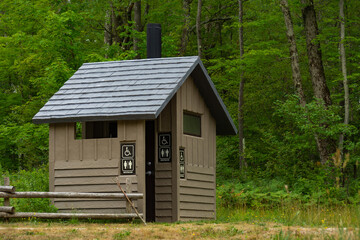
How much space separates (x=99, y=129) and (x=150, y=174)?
5.83ft

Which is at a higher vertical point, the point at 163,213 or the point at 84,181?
the point at 84,181

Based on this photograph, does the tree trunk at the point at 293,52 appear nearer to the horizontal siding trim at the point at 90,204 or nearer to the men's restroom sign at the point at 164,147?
the men's restroom sign at the point at 164,147

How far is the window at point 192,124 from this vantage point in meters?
16.2

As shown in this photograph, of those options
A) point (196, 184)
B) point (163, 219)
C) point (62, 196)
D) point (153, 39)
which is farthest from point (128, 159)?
point (153, 39)

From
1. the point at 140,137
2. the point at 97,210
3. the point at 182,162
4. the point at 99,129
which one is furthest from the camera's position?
the point at 99,129

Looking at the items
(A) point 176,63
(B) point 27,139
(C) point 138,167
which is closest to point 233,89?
(B) point 27,139

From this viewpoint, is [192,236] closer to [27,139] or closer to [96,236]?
[96,236]

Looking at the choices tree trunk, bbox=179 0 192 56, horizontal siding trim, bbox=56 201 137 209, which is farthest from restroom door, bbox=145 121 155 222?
tree trunk, bbox=179 0 192 56

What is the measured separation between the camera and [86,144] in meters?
15.1

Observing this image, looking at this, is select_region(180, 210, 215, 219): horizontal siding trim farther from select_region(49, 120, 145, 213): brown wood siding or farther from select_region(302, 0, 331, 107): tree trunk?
select_region(302, 0, 331, 107): tree trunk

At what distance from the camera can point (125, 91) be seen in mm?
15500

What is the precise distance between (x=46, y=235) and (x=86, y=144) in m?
3.85

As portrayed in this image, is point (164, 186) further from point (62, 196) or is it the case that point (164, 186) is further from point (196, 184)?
point (62, 196)

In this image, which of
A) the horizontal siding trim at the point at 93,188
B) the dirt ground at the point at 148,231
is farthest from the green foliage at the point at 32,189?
the dirt ground at the point at 148,231
